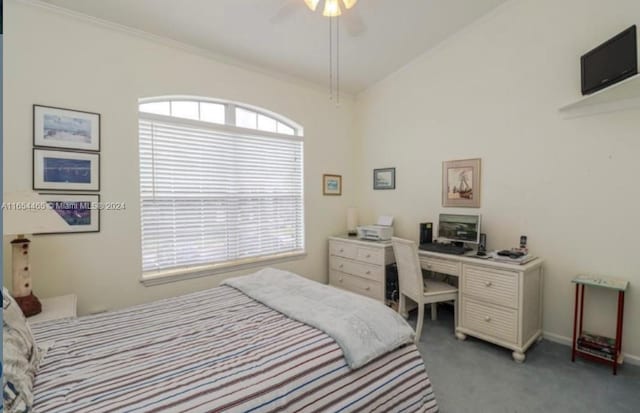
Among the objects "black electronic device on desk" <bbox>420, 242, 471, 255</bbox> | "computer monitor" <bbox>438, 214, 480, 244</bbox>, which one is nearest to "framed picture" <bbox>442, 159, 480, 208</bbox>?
"computer monitor" <bbox>438, 214, 480, 244</bbox>

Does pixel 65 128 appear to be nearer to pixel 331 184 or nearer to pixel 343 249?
pixel 331 184

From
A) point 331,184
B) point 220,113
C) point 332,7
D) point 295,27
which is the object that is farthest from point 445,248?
point 220,113

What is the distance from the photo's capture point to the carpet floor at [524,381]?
74.4 inches

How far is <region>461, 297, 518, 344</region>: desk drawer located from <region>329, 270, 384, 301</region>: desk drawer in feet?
2.81

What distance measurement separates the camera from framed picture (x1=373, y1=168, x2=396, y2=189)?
12.5ft

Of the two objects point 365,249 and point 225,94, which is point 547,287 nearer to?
point 365,249

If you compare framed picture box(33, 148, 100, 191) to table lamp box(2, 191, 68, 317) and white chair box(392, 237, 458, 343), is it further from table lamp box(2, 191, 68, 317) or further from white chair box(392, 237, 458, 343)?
white chair box(392, 237, 458, 343)

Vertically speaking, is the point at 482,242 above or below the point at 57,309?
above

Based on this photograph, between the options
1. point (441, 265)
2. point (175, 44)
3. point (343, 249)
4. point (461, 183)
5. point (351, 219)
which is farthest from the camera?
point (351, 219)

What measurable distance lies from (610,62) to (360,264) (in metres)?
2.66

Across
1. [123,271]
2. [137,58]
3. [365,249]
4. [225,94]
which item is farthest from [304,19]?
[123,271]

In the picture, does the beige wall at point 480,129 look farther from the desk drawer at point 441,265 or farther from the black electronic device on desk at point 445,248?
the desk drawer at point 441,265

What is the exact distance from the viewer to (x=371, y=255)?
3.32m

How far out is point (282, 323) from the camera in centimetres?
169
